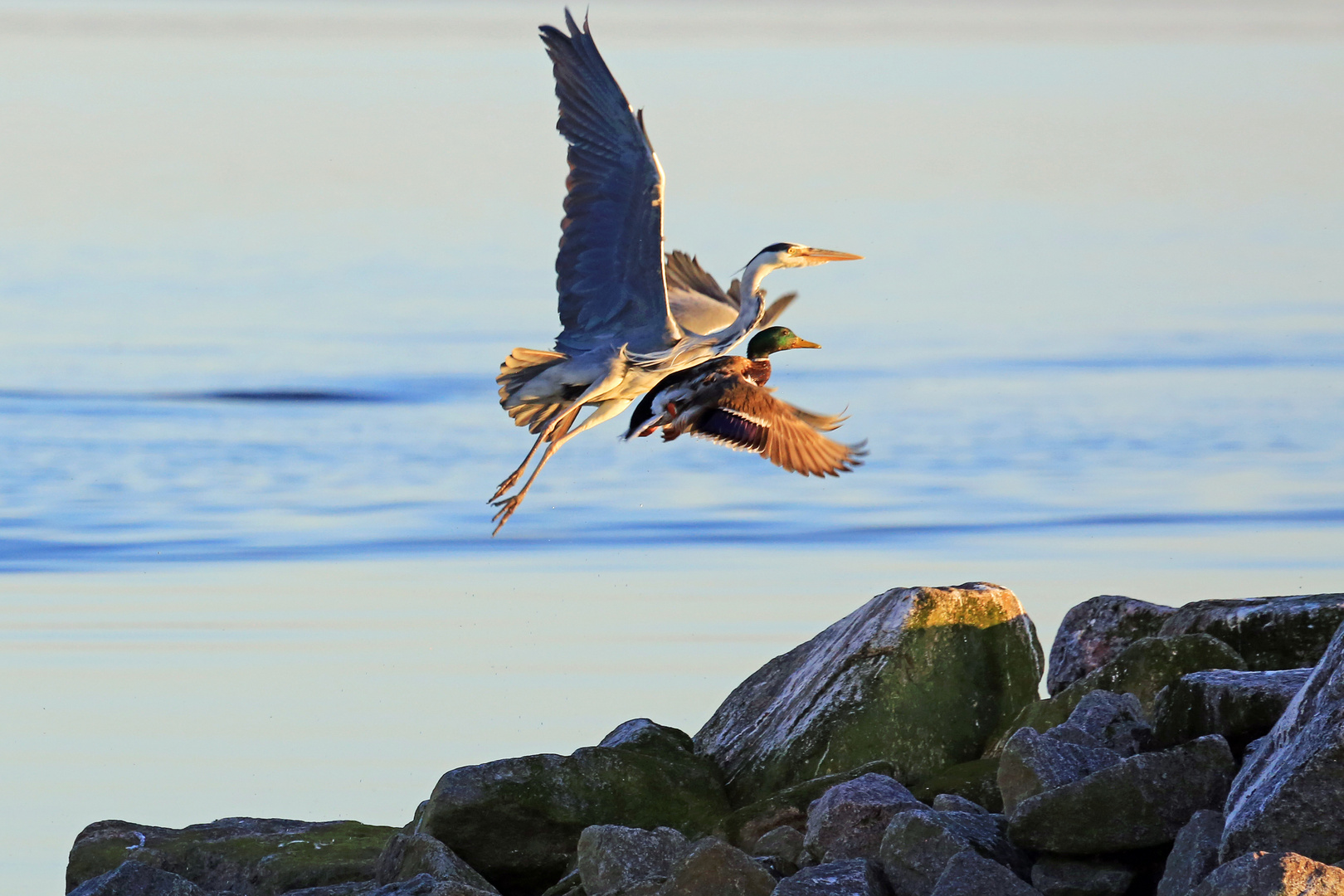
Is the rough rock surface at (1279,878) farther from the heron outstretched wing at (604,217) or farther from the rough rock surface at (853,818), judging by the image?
the heron outstretched wing at (604,217)

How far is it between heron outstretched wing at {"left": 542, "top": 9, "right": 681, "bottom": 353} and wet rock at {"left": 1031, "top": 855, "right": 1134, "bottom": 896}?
11.4ft

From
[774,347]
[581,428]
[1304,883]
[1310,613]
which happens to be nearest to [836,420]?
[774,347]

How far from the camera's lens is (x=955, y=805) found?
646cm

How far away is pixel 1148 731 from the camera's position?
6.52 m

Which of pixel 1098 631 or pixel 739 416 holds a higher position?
pixel 739 416

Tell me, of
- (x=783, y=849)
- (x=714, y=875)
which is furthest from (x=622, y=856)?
(x=783, y=849)

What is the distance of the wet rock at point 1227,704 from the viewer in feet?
20.3

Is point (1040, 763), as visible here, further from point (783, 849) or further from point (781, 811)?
point (781, 811)

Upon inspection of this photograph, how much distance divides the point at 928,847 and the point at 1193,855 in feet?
2.38

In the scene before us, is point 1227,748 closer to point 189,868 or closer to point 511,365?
point 189,868

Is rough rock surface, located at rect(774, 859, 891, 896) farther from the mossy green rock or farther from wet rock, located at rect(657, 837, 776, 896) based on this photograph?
the mossy green rock

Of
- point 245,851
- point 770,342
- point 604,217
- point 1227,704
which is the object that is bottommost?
point 245,851

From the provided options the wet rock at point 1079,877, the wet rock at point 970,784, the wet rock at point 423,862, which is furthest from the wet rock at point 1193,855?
the wet rock at point 423,862

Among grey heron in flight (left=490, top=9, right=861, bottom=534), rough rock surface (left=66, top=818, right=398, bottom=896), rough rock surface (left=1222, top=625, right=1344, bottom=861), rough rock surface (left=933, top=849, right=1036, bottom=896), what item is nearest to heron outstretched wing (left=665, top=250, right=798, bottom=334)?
grey heron in flight (left=490, top=9, right=861, bottom=534)
